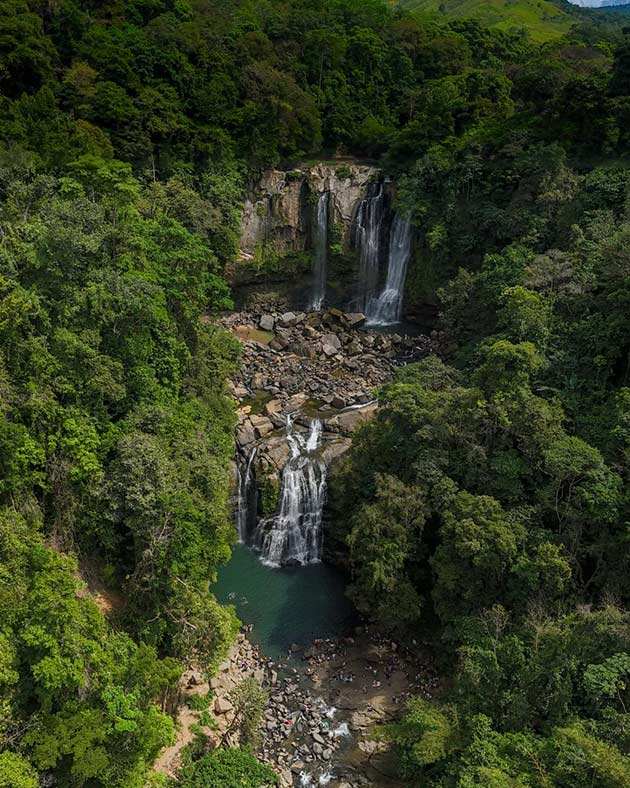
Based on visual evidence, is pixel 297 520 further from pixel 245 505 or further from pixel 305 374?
pixel 305 374

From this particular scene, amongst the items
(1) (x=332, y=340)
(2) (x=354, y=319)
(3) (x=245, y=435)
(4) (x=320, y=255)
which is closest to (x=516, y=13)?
(4) (x=320, y=255)

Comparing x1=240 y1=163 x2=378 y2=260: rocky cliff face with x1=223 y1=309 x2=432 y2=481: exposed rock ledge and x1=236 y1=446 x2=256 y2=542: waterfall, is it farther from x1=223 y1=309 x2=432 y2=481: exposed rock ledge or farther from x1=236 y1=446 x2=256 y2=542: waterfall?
x1=236 y1=446 x2=256 y2=542: waterfall

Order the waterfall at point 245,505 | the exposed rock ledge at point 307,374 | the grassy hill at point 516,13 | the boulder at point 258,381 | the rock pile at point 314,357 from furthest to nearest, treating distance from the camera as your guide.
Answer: the grassy hill at point 516,13 → the boulder at point 258,381 → the rock pile at point 314,357 → the exposed rock ledge at point 307,374 → the waterfall at point 245,505

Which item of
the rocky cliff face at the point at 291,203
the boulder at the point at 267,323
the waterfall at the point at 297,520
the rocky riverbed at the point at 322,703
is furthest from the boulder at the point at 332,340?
the rocky riverbed at the point at 322,703

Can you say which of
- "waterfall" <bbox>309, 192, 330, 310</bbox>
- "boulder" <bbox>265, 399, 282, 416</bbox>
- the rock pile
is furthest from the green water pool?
"waterfall" <bbox>309, 192, 330, 310</bbox>

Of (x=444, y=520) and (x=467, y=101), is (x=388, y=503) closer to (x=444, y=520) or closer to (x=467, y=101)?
(x=444, y=520)

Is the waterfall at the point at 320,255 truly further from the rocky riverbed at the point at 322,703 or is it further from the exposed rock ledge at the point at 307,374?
the rocky riverbed at the point at 322,703
